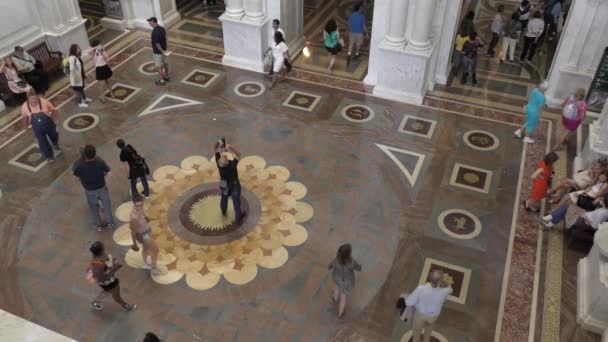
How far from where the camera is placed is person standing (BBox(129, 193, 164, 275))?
6.72 metres

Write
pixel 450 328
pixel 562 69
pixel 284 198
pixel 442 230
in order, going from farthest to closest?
pixel 562 69 < pixel 284 198 < pixel 442 230 < pixel 450 328

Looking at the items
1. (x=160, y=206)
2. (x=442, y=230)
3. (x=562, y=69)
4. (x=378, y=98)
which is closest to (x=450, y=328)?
(x=442, y=230)

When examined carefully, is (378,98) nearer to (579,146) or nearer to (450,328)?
(579,146)

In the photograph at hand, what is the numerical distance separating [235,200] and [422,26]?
5.42 metres

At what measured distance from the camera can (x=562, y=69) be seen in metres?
10.9

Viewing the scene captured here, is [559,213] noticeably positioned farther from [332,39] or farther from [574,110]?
[332,39]

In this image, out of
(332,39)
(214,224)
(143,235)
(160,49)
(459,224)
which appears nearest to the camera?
(143,235)

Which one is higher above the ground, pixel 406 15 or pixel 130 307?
pixel 406 15

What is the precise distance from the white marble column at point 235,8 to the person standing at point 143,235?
251 inches

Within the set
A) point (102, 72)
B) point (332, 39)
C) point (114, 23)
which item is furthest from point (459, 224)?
point (114, 23)

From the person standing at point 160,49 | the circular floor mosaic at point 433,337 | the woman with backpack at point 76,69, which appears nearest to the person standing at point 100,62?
the woman with backpack at point 76,69

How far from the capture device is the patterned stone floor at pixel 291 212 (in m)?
6.99

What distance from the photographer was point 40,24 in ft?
39.4

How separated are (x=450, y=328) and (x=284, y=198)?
3.36 meters
